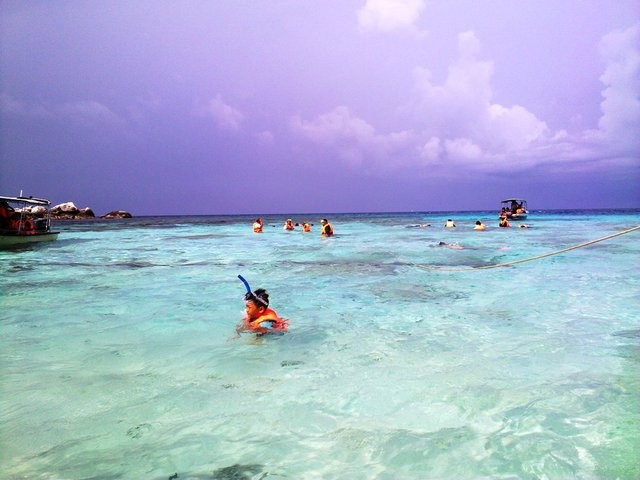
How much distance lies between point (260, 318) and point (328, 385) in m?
2.49

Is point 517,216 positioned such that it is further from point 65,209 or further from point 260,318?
point 65,209

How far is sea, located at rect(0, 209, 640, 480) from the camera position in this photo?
3.82 metres

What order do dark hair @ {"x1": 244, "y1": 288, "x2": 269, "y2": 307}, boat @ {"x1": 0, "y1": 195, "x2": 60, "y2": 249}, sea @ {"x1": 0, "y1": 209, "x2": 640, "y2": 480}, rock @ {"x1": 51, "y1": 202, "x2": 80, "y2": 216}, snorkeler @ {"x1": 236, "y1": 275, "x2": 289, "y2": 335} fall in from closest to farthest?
sea @ {"x1": 0, "y1": 209, "x2": 640, "y2": 480}
dark hair @ {"x1": 244, "y1": 288, "x2": 269, "y2": 307}
snorkeler @ {"x1": 236, "y1": 275, "x2": 289, "y2": 335}
boat @ {"x1": 0, "y1": 195, "x2": 60, "y2": 249}
rock @ {"x1": 51, "y1": 202, "x2": 80, "y2": 216}

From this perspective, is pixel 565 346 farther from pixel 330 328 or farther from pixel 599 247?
pixel 599 247

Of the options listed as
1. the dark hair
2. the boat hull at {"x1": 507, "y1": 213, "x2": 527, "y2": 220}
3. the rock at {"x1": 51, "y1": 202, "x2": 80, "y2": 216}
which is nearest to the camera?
the dark hair

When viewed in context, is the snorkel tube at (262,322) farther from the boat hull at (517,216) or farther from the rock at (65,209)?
Answer: the rock at (65,209)

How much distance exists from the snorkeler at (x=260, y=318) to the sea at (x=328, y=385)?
0.20m

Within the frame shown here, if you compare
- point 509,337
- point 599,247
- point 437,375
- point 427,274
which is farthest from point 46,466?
point 599,247

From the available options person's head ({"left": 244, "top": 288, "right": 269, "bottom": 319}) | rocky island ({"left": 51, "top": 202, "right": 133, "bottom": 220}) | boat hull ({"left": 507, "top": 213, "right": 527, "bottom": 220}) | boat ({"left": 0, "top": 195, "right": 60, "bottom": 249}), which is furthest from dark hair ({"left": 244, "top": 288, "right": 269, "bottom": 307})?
rocky island ({"left": 51, "top": 202, "right": 133, "bottom": 220})

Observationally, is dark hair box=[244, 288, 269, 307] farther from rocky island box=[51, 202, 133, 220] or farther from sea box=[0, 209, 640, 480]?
rocky island box=[51, 202, 133, 220]

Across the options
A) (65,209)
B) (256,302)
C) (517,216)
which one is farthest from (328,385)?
(65,209)

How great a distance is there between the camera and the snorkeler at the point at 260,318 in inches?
286

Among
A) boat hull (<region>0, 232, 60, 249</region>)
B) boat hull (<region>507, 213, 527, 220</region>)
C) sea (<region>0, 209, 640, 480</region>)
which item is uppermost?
boat hull (<region>507, 213, 527, 220</region>)

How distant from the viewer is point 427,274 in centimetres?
1455
